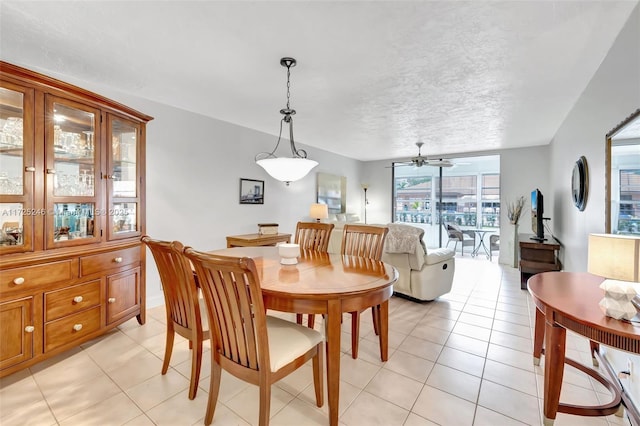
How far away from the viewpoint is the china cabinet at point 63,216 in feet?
6.24

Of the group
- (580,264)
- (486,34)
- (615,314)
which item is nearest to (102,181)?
(486,34)

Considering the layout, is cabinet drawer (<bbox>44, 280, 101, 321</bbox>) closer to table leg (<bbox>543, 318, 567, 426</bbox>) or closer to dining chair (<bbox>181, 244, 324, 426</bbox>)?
dining chair (<bbox>181, 244, 324, 426</bbox>)

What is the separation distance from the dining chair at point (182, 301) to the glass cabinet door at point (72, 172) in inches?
35.8

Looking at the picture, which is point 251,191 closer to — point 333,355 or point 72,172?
point 72,172

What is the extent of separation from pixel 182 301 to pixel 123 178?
1.57 m

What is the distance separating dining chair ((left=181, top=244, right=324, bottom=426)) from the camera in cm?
129

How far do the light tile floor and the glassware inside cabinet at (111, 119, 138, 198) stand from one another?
135cm

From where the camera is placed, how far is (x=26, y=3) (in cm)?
169

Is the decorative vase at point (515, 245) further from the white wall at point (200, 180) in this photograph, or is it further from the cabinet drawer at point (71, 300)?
the cabinet drawer at point (71, 300)

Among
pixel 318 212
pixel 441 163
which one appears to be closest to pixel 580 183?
pixel 441 163

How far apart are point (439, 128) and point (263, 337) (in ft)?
13.5

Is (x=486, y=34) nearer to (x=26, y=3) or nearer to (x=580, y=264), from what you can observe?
(x=580, y=264)

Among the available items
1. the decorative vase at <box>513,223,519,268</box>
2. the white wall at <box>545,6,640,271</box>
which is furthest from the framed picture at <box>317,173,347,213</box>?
the white wall at <box>545,6,640,271</box>

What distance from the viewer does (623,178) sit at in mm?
1776
